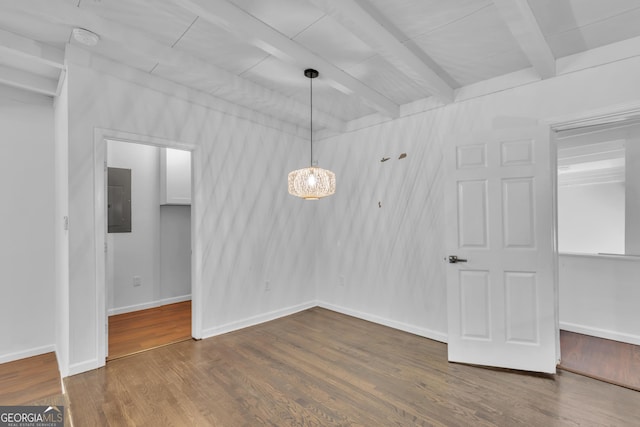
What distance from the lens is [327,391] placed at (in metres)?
2.31

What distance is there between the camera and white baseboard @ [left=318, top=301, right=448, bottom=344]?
129 inches

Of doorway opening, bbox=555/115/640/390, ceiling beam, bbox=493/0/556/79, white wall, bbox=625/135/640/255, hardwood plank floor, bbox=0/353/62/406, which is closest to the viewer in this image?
ceiling beam, bbox=493/0/556/79

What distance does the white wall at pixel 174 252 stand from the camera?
457 cm

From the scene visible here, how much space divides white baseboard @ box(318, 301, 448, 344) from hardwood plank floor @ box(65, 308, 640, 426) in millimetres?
152

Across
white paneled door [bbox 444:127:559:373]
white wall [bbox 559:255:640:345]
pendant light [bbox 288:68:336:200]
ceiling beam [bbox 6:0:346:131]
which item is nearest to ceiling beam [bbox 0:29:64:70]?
ceiling beam [bbox 6:0:346:131]

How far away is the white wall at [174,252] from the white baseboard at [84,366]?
197 cm

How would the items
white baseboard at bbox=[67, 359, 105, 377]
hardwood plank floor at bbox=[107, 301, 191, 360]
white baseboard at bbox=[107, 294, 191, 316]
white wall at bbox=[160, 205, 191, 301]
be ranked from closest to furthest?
white baseboard at bbox=[67, 359, 105, 377]
hardwood plank floor at bbox=[107, 301, 191, 360]
white baseboard at bbox=[107, 294, 191, 316]
white wall at bbox=[160, 205, 191, 301]

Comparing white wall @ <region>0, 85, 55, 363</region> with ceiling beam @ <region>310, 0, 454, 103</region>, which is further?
white wall @ <region>0, 85, 55, 363</region>

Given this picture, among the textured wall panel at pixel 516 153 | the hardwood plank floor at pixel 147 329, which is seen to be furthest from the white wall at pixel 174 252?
the textured wall panel at pixel 516 153

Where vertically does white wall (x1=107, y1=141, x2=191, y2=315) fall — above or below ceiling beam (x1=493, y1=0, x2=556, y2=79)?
below

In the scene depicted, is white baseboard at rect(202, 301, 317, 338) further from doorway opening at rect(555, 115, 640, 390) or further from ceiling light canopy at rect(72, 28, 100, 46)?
doorway opening at rect(555, 115, 640, 390)

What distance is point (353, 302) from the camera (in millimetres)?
4102

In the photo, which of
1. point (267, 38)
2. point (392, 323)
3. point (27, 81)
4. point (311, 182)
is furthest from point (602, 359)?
point (27, 81)

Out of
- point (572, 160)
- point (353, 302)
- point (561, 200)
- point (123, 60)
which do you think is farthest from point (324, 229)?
point (561, 200)
